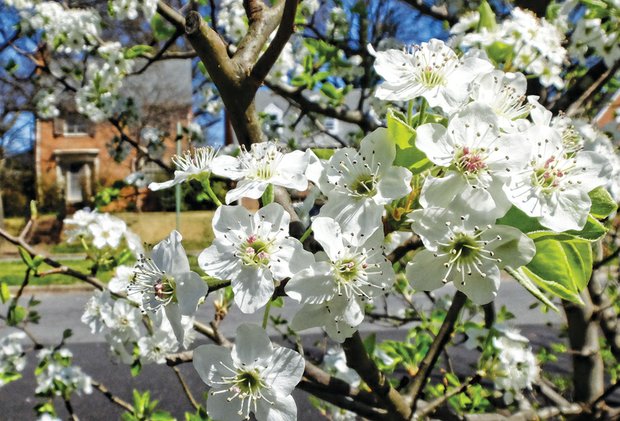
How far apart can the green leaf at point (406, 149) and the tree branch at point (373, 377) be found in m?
0.30

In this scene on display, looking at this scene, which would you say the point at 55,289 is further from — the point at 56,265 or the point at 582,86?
the point at 582,86

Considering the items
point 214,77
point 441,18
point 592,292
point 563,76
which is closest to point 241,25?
point 441,18

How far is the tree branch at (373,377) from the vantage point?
873 millimetres

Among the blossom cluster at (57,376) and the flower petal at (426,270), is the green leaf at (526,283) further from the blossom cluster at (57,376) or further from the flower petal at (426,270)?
the blossom cluster at (57,376)

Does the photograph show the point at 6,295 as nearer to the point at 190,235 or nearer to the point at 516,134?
the point at 516,134

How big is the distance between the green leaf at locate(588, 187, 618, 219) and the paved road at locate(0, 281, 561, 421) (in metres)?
2.85

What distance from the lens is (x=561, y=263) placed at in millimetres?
669

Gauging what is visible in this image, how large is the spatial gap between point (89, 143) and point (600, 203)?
1008 inches

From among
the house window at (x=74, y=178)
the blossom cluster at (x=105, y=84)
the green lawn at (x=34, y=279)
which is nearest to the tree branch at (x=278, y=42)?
the blossom cluster at (x=105, y=84)

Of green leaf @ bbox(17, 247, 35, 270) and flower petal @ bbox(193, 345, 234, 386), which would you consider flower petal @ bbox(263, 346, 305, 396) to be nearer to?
flower petal @ bbox(193, 345, 234, 386)

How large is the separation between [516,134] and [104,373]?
6.22 m

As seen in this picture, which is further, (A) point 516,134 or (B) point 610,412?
(B) point 610,412

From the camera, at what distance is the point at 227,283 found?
0.71 meters

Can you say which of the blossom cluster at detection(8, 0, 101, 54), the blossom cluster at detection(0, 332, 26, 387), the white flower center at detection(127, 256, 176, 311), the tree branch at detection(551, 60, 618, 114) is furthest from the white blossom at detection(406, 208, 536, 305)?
the blossom cluster at detection(8, 0, 101, 54)
